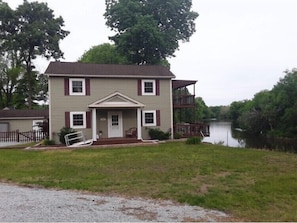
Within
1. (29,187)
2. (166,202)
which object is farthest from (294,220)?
(29,187)

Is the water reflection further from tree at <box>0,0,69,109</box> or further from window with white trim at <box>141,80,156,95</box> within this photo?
tree at <box>0,0,69,109</box>

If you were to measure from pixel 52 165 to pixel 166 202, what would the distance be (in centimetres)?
605

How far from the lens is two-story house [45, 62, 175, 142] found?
63.6 ft

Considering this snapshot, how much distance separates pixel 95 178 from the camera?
8.39 meters

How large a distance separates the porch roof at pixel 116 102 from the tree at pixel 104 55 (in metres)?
17.8

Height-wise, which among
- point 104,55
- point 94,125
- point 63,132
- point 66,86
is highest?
point 104,55

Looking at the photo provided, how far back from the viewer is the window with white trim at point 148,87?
21.3m

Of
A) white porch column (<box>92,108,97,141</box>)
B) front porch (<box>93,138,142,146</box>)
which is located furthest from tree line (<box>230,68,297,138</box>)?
white porch column (<box>92,108,97,141</box>)

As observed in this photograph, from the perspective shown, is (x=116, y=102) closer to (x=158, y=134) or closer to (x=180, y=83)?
(x=158, y=134)

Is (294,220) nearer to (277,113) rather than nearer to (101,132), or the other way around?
(101,132)

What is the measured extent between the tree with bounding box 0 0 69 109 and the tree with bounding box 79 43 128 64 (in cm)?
486

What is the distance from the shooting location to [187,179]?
8.16 m

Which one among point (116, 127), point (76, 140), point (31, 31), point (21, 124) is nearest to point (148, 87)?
point (116, 127)

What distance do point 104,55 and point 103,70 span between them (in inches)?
776
